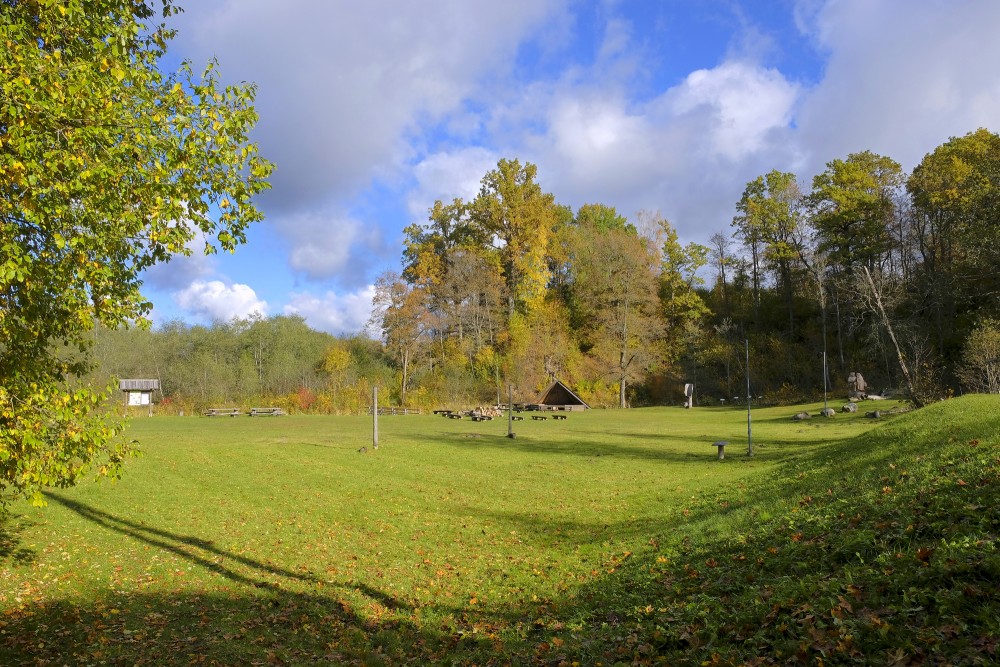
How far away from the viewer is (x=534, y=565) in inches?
372

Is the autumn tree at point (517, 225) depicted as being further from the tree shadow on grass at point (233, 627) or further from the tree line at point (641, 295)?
the tree shadow on grass at point (233, 627)

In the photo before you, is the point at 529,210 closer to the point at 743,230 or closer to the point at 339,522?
the point at 743,230

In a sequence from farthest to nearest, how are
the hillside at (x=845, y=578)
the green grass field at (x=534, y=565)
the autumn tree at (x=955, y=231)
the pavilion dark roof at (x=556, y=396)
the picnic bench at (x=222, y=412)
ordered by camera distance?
1. the pavilion dark roof at (x=556, y=396)
2. the picnic bench at (x=222, y=412)
3. the autumn tree at (x=955, y=231)
4. the green grass field at (x=534, y=565)
5. the hillside at (x=845, y=578)

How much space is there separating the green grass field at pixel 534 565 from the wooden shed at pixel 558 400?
1277 inches

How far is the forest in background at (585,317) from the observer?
1901 inches

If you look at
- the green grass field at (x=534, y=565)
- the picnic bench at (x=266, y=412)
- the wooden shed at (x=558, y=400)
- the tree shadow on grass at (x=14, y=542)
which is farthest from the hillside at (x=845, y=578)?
the picnic bench at (x=266, y=412)

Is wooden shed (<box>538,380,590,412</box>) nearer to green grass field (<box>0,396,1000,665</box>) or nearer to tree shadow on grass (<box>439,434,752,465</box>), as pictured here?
tree shadow on grass (<box>439,434,752,465</box>)

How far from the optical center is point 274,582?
8828 mm

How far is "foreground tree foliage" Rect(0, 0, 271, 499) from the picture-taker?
17.5 feet

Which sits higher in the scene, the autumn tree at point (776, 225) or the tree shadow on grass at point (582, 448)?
the autumn tree at point (776, 225)

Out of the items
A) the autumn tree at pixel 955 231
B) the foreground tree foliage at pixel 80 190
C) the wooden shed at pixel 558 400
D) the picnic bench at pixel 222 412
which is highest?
the autumn tree at pixel 955 231

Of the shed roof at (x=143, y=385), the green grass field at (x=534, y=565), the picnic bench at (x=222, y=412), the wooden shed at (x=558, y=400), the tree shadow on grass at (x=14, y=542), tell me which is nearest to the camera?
the green grass field at (x=534, y=565)

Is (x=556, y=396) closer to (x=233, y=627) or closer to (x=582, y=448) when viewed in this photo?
(x=582, y=448)

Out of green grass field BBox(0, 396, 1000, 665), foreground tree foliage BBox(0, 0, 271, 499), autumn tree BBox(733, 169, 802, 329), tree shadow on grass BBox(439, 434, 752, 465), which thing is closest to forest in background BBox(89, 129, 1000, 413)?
autumn tree BBox(733, 169, 802, 329)
